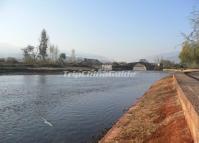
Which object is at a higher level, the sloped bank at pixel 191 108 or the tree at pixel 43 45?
the tree at pixel 43 45

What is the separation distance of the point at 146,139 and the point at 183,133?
5.73 ft

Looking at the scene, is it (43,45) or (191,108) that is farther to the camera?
(43,45)

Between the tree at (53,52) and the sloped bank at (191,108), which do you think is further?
the tree at (53,52)

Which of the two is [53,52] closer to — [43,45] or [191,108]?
[43,45]

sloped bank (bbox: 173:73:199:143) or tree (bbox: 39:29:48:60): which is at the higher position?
tree (bbox: 39:29:48:60)

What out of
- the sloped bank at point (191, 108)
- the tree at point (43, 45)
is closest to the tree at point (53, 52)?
the tree at point (43, 45)

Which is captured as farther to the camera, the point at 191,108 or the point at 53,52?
the point at 53,52

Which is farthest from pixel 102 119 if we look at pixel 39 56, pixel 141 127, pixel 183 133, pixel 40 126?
pixel 39 56

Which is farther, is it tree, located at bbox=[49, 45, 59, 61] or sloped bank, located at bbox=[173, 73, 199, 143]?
tree, located at bbox=[49, 45, 59, 61]

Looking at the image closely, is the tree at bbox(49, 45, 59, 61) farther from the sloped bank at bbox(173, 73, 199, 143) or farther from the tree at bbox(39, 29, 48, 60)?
the sloped bank at bbox(173, 73, 199, 143)

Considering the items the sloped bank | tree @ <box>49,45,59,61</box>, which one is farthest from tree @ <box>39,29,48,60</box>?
the sloped bank

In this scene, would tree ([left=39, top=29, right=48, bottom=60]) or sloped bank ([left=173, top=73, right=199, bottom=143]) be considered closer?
sloped bank ([left=173, top=73, right=199, bottom=143])

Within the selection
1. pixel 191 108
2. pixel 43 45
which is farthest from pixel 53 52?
pixel 191 108

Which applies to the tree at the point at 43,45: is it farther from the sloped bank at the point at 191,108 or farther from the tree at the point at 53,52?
the sloped bank at the point at 191,108
